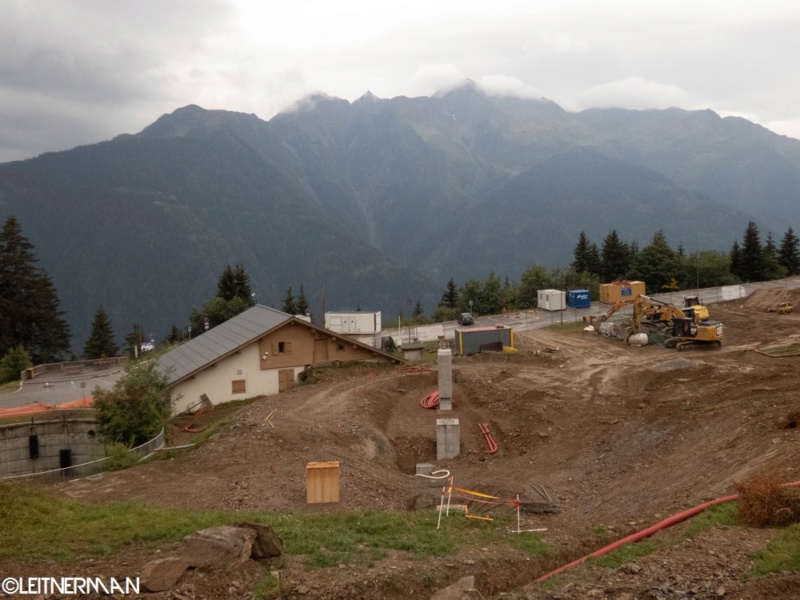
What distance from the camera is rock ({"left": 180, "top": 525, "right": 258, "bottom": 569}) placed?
9.69 meters

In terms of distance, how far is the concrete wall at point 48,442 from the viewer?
30.6 metres

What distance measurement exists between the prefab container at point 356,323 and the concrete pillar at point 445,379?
2845cm

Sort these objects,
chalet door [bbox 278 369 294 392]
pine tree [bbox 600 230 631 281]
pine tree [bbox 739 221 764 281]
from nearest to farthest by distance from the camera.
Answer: chalet door [bbox 278 369 294 392] < pine tree [bbox 739 221 764 281] < pine tree [bbox 600 230 631 281]

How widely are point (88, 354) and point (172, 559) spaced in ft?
279

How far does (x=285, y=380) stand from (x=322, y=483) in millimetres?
22162

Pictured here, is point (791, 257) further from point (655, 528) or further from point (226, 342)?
point (655, 528)

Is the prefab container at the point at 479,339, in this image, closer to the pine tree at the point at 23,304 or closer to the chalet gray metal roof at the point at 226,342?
the chalet gray metal roof at the point at 226,342

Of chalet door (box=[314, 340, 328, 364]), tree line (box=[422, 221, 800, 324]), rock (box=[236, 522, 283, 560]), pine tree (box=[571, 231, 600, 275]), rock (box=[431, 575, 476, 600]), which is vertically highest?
pine tree (box=[571, 231, 600, 275])

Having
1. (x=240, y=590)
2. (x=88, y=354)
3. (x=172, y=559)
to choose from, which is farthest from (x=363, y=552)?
(x=88, y=354)

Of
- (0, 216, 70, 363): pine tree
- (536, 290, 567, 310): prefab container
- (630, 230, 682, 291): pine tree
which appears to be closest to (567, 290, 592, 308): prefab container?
(536, 290, 567, 310): prefab container

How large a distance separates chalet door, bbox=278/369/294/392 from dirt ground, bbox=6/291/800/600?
Answer: 88.6 inches

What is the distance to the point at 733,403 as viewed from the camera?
24703 mm

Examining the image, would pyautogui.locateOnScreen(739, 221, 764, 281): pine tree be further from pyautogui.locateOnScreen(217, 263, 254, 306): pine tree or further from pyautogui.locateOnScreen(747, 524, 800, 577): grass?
pyautogui.locateOnScreen(747, 524, 800, 577): grass

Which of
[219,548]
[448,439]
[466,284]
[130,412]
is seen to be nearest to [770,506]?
[219,548]
